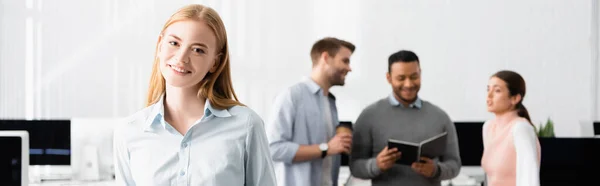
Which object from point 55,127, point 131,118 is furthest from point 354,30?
point 131,118

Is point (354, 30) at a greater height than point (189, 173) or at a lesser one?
greater

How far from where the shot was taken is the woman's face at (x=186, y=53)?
1.70 m

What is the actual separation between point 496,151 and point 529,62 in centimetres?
104

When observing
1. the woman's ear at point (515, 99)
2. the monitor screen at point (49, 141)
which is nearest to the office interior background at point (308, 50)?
the monitor screen at point (49, 141)

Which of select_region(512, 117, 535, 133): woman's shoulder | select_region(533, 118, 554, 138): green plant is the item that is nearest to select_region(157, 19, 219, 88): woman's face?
select_region(512, 117, 535, 133): woman's shoulder

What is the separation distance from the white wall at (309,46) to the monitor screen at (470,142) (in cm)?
26

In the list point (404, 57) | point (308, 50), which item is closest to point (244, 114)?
point (404, 57)

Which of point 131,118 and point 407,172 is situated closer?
point 131,118

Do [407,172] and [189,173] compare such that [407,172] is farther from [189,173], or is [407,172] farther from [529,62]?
[189,173]

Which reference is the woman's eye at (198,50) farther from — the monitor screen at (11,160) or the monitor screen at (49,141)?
the monitor screen at (49,141)

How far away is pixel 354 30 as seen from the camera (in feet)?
16.6

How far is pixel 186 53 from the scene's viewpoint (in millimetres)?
1699

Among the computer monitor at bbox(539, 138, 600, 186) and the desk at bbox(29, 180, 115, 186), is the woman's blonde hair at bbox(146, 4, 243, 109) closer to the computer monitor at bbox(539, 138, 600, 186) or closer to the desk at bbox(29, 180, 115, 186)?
the computer monitor at bbox(539, 138, 600, 186)

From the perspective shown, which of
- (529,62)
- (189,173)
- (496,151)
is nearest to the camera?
(189,173)
